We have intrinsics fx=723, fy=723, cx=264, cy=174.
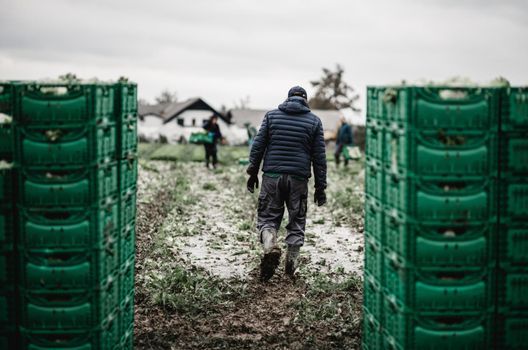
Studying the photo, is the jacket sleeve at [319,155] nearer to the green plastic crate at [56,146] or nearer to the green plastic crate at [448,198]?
the green plastic crate at [448,198]

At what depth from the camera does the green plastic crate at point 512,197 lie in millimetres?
5773

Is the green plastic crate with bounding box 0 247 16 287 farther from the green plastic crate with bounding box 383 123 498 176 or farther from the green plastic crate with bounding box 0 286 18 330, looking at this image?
the green plastic crate with bounding box 383 123 498 176

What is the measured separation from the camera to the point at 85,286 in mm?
5906

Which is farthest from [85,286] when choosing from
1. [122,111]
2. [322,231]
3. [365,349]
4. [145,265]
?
[322,231]

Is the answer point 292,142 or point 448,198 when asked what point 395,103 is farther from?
point 292,142

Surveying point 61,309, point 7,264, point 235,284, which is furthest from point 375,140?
point 235,284

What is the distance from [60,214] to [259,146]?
436 cm

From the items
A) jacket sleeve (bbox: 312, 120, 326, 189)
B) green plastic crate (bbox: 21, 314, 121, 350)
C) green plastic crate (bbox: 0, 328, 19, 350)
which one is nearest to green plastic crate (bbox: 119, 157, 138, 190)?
green plastic crate (bbox: 21, 314, 121, 350)

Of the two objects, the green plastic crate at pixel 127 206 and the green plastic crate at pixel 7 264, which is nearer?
the green plastic crate at pixel 7 264

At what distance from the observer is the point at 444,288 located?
5730mm

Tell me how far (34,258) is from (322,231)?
9.33 metres

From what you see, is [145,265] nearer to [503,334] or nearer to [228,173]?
[503,334]

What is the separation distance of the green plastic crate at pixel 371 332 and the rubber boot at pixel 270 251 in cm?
291

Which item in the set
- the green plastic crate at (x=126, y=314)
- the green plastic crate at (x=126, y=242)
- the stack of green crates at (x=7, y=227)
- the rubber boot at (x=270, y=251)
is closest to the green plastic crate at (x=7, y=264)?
the stack of green crates at (x=7, y=227)
